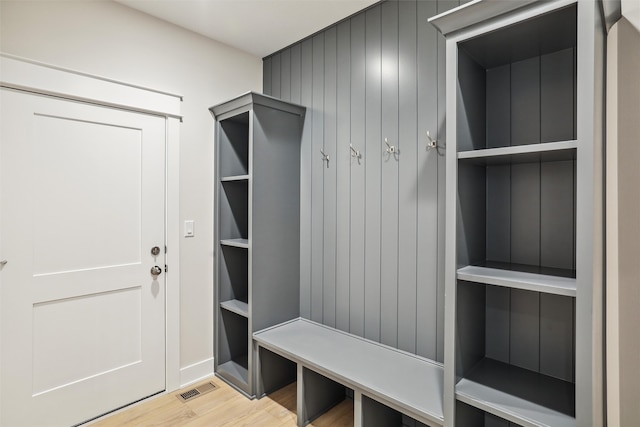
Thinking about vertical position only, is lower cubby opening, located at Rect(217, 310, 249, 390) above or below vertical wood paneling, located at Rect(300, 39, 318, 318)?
below

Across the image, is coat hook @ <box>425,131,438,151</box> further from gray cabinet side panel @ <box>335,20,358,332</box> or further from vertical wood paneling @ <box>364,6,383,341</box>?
gray cabinet side panel @ <box>335,20,358,332</box>

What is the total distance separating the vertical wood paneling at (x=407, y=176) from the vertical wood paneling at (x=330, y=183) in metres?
0.53

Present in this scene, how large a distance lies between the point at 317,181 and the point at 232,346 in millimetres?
1505

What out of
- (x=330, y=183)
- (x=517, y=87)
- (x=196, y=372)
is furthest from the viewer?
(x=196, y=372)

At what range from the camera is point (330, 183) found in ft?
8.11

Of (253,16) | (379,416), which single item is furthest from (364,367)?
(253,16)

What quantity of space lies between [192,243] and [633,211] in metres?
2.51

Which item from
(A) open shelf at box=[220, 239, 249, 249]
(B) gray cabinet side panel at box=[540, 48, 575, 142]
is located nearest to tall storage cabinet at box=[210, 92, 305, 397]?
(A) open shelf at box=[220, 239, 249, 249]

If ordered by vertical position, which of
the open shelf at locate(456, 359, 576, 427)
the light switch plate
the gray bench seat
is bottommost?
the gray bench seat

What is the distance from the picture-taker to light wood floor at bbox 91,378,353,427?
83.1 inches

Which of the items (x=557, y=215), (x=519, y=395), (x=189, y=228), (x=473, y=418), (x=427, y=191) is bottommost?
(x=473, y=418)

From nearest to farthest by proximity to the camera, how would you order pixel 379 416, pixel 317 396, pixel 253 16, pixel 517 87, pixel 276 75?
pixel 517 87, pixel 379 416, pixel 317 396, pixel 253 16, pixel 276 75

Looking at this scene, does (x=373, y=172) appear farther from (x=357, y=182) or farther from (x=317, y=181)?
(x=317, y=181)

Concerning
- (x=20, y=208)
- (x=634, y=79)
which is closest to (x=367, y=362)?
(x=634, y=79)
